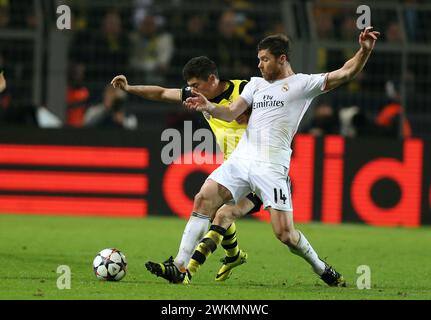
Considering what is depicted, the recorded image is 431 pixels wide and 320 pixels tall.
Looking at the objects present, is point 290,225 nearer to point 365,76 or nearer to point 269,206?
point 269,206

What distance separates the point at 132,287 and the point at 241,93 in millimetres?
1986

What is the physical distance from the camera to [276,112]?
9148 mm

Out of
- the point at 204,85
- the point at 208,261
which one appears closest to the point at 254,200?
the point at 204,85

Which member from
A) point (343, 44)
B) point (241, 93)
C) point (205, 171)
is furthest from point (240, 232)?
point (241, 93)

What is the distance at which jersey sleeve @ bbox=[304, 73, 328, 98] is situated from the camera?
29.5ft

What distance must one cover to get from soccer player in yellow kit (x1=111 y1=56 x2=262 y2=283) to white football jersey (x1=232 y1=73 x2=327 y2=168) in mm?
311

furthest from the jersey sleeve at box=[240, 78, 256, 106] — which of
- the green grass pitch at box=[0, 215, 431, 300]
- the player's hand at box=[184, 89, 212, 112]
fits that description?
the green grass pitch at box=[0, 215, 431, 300]

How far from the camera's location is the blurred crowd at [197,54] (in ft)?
56.4

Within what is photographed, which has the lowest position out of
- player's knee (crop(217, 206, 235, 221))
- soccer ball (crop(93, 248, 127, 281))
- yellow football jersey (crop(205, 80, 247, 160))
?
soccer ball (crop(93, 248, 127, 281))

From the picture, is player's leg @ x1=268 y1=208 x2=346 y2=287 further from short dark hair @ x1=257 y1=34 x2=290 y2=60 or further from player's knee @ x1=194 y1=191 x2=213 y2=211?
short dark hair @ x1=257 y1=34 x2=290 y2=60

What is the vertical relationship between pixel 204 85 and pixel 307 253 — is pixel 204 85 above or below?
above

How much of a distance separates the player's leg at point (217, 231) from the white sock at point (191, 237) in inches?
2.2

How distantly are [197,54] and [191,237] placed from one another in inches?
355

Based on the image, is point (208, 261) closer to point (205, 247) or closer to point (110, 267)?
point (205, 247)
